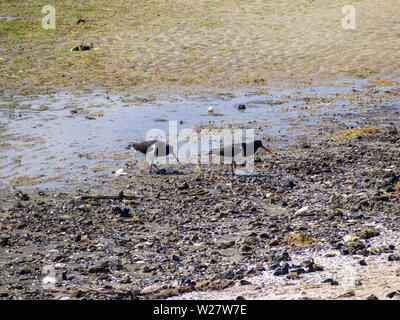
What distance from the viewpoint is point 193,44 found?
23.6 metres

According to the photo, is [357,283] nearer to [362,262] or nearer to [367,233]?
[362,262]

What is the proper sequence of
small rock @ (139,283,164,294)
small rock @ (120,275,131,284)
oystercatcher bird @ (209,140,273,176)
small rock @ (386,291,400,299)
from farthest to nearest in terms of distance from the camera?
1. oystercatcher bird @ (209,140,273,176)
2. small rock @ (120,275,131,284)
3. small rock @ (139,283,164,294)
4. small rock @ (386,291,400,299)

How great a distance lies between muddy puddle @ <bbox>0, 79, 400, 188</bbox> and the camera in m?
13.0

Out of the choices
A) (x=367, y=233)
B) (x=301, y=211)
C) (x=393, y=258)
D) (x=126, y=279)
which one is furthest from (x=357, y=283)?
(x=301, y=211)

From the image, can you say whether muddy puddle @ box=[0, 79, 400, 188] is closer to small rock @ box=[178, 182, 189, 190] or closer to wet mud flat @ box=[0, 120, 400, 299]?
wet mud flat @ box=[0, 120, 400, 299]

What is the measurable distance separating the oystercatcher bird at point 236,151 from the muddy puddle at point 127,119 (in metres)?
1.40

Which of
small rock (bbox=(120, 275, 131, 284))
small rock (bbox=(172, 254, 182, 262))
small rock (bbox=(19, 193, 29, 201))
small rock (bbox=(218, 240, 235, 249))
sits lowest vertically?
small rock (bbox=(120, 275, 131, 284))

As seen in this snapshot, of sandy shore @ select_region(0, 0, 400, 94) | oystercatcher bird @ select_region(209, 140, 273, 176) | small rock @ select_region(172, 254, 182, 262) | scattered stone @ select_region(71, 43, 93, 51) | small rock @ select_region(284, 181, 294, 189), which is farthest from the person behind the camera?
scattered stone @ select_region(71, 43, 93, 51)

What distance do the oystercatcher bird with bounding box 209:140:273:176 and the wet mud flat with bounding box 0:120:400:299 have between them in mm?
338

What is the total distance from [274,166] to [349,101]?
6.24m

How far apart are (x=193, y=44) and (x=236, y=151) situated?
1199 centimetres

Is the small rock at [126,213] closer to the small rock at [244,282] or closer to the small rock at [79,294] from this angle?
the small rock at [79,294]

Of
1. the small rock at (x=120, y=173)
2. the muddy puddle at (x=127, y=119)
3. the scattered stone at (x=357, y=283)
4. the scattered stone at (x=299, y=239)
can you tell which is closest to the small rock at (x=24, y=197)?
the muddy puddle at (x=127, y=119)

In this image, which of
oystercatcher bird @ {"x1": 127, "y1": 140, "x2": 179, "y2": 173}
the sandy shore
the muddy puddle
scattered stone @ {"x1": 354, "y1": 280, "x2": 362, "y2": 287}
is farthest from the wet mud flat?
the sandy shore
